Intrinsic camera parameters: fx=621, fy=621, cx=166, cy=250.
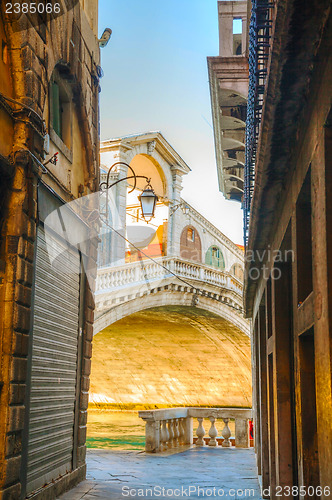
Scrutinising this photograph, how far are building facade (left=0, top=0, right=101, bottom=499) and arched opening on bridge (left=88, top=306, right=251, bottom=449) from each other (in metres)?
18.2

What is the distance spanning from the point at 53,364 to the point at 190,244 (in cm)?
2334

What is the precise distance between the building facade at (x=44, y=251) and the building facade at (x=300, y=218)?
2152 millimetres

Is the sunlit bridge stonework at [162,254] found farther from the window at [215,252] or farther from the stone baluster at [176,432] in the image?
the stone baluster at [176,432]

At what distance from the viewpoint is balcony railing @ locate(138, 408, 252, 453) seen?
11.2 meters

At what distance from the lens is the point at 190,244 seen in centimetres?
3020

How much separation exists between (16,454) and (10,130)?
9.48 feet

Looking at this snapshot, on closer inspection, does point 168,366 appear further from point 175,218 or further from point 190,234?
point 175,218

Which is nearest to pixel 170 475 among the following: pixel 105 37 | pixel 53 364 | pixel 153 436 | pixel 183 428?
pixel 153 436

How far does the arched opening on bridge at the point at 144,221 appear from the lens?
2730cm

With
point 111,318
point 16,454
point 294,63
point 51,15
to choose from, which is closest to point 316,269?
point 294,63

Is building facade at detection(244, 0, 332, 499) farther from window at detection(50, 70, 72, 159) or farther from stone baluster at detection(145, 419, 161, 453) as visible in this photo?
stone baluster at detection(145, 419, 161, 453)

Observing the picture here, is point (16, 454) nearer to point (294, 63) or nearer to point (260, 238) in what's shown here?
point (260, 238)

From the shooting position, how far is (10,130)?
18.6ft

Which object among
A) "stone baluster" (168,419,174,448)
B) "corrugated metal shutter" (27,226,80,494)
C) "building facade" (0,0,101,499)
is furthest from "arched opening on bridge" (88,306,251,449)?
"corrugated metal shutter" (27,226,80,494)
